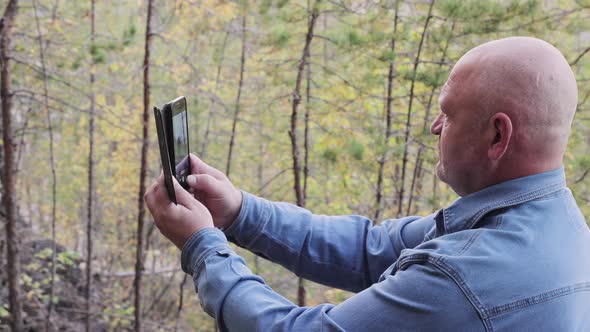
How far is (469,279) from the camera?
3.12ft

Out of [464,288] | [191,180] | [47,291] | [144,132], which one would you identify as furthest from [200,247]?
[47,291]

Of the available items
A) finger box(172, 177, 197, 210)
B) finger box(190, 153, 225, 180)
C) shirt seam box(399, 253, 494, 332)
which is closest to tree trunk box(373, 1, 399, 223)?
finger box(190, 153, 225, 180)

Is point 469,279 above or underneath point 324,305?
above

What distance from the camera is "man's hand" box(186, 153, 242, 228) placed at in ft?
4.94

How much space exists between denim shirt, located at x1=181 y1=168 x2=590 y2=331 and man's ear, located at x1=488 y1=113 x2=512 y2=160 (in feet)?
0.23

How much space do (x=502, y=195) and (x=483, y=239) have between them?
0.45 ft

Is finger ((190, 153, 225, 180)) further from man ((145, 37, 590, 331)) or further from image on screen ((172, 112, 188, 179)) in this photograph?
man ((145, 37, 590, 331))

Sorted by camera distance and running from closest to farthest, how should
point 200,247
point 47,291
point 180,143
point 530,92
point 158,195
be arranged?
point 530,92 < point 200,247 < point 158,195 < point 180,143 < point 47,291

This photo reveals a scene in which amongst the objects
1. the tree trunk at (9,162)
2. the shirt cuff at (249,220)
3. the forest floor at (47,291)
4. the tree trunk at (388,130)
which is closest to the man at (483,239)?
the shirt cuff at (249,220)

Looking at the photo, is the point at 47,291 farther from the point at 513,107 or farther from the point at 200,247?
the point at 513,107

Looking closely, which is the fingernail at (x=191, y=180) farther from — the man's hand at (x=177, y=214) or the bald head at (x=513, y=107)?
the bald head at (x=513, y=107)

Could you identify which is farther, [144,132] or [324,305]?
[144,132]

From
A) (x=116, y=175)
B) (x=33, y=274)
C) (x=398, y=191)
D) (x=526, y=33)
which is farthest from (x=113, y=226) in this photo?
(x=526, y=33)

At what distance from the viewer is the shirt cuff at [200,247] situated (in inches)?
47.0
